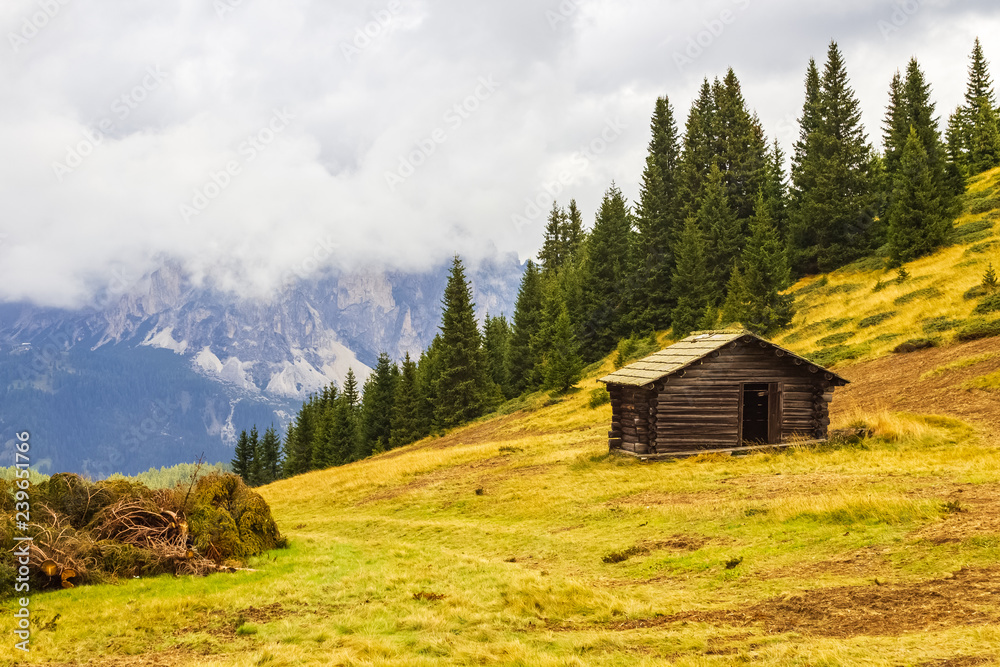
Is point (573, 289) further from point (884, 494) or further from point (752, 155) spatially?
point (884, 494)

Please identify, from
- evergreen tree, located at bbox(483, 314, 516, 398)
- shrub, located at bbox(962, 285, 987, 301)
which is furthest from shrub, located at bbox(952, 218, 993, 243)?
evergreen tree, located at bbox(483, 314, 516, 398)

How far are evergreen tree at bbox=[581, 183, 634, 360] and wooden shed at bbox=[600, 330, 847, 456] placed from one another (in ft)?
135

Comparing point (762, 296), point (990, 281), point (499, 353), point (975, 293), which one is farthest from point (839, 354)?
point (499, 353)

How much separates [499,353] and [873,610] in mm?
70444

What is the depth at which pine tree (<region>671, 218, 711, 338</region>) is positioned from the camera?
5528 cm

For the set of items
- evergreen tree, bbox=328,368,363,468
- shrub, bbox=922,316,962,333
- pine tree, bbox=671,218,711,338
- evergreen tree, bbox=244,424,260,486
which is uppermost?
pine tree, bbox=671,218,711,338

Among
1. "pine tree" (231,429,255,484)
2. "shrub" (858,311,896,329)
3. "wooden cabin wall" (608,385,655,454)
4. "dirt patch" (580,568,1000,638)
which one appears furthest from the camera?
"pine tree" (231,429,255,484)

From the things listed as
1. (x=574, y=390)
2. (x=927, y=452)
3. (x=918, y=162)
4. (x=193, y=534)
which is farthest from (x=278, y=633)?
(x=918, y=162)

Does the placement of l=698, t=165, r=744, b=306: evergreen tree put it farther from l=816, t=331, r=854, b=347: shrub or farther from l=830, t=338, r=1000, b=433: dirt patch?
l=830, t=338, r=1000, b=433: dirt patch

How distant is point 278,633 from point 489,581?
3.92m

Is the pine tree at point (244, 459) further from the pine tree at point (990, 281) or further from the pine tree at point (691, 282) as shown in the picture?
the pine tree at point (990, 281)

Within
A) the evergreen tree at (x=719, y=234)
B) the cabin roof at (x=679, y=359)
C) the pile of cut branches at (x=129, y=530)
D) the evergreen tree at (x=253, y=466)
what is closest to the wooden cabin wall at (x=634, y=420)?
the cabin roof at (x=679, y=359)

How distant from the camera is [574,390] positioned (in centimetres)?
5116

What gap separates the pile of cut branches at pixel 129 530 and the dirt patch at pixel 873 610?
9140 millimetres
